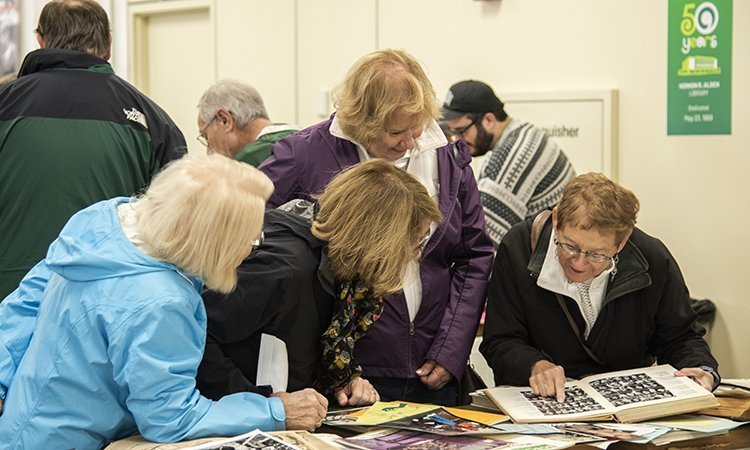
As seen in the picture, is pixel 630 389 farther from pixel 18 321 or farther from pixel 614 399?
pixel 18 321

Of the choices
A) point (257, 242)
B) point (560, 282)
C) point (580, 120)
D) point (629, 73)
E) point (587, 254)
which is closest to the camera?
point (257, 242)

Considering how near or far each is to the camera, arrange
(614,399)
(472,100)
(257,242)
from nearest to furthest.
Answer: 1. (257,242)
2. (614,399)
3. (472,100)

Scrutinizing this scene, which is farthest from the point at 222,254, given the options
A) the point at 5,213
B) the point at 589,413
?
the point at 5,213

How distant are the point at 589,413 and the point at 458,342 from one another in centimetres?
50

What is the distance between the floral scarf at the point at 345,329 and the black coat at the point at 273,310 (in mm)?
28

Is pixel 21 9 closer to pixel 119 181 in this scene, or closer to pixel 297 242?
pixel 119 181

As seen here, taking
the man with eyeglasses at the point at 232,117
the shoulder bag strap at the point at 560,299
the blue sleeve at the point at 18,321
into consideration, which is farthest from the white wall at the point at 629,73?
the blue sleeve at the point at 18,321

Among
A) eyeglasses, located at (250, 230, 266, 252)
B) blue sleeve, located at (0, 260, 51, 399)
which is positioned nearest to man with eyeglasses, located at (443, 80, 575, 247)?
eyeglasses, located at (250, 230, 266, 252)

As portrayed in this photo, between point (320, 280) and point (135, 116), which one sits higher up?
point (135, 116)

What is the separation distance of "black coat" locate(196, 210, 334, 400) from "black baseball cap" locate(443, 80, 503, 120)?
2.37 metres

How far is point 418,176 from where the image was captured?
9.81ft

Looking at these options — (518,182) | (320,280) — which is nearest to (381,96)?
(320,280)

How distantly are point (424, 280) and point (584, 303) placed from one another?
18.3 inches

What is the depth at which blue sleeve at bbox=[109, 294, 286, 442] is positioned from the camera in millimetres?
1989
